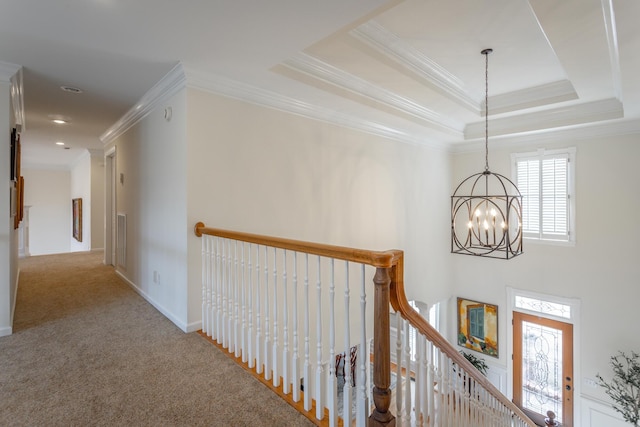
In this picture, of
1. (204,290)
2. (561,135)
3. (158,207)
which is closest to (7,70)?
(158,207)

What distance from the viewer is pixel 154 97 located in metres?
3.27

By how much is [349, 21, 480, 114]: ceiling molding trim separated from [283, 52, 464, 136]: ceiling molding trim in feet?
1.51

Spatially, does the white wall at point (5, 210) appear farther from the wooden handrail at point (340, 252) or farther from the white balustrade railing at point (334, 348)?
the wooden handrail at point (340, 252)

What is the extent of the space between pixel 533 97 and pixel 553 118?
628mm

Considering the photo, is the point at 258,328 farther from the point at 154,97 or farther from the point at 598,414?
the point at 598,414

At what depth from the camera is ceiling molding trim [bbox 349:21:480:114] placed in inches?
113

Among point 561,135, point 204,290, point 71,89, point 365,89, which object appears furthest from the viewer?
point 561,135

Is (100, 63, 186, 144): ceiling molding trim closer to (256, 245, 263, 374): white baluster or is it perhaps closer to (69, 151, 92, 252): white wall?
(256, 245, 263, 374): white baluster

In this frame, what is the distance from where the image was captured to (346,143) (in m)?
4.31

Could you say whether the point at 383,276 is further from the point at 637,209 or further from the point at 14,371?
the point at 637,209

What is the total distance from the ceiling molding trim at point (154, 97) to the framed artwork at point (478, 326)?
6.26 m

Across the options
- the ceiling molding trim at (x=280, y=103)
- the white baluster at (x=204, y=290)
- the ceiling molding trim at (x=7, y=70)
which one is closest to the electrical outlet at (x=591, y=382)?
the ceiling molding trim at (x=280, y=103)

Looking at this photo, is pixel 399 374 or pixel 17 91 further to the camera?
pixel 17 91

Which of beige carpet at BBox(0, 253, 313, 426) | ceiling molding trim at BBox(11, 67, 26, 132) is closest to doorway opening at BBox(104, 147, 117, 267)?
ceiling molding trim at BBox(11, 67, 26, 132)
